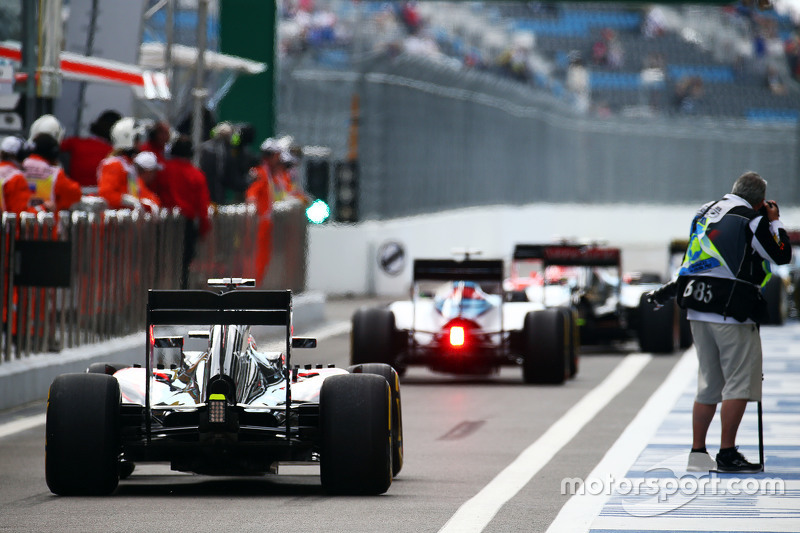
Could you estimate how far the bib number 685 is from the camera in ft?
29.9

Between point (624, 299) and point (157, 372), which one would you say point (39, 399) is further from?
point (624, 299)

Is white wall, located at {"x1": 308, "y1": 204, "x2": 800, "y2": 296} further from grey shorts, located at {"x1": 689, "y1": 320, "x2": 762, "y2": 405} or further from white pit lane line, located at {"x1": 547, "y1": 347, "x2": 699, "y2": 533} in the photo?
grey shorts, located at {"x1": 689, "y1": 320, "x2": 762, "y2": 405}

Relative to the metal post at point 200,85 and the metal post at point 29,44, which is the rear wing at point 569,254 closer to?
the metal post at point 200,85

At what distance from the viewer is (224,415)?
785cm

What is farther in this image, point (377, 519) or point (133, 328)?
point (133, 328)

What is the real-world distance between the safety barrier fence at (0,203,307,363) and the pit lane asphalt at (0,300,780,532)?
87cm

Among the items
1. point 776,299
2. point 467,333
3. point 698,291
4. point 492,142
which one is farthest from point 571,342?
point 492,142

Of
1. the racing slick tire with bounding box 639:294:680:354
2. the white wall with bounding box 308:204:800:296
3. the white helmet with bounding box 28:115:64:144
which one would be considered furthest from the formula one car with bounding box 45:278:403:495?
the white wall with bounding box 308:204:800:296

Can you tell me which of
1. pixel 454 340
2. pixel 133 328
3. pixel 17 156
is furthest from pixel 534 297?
pixel 17 156

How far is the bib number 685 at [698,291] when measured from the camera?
9103 mm

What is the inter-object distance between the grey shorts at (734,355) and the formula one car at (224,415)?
1856 mm

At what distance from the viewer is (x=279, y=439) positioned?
26.0 ft

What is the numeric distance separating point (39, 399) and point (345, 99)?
1522 centimetres

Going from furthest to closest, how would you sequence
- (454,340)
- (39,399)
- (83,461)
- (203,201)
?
(203,201) → (454,340) → (39,399) → (83,461)
